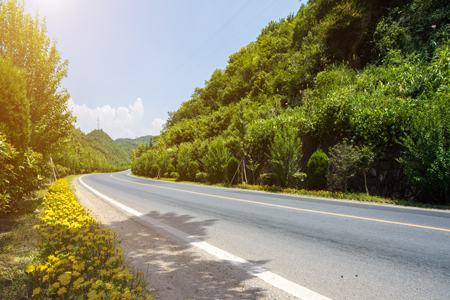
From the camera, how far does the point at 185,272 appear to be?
3020 mm

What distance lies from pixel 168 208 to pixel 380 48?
17.6 m

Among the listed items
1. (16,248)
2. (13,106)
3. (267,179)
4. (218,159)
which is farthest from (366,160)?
(13,106)

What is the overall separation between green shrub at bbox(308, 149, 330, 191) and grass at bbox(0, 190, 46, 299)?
34.8 ft

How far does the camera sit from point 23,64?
295 inches

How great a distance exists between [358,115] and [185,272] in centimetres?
1037

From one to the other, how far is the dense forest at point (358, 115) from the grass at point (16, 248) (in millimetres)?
10078

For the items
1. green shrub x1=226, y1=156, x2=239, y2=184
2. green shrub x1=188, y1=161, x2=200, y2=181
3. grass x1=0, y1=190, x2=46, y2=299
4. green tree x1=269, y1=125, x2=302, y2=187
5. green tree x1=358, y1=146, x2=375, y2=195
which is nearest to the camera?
grass x1=0, y1=190, x2=46, y2=299

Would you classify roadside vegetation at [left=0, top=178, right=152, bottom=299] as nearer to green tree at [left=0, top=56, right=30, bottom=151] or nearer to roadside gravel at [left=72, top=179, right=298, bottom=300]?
roadside gravel at [left=72, top=179, right=298, bottom=300]

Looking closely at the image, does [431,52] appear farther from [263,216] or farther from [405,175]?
[263,216]

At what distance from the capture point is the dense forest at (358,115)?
8.27 m

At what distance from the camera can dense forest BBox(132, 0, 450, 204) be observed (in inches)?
326

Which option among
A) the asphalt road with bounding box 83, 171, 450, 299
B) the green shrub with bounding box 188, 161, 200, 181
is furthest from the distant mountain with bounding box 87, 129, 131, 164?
the asphalt road with bounding box 83, 171, 450, 299

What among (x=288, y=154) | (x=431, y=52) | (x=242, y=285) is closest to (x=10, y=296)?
(x=242, y=285)

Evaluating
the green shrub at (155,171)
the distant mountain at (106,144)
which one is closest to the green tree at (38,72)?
the green shrub at (155,171)
